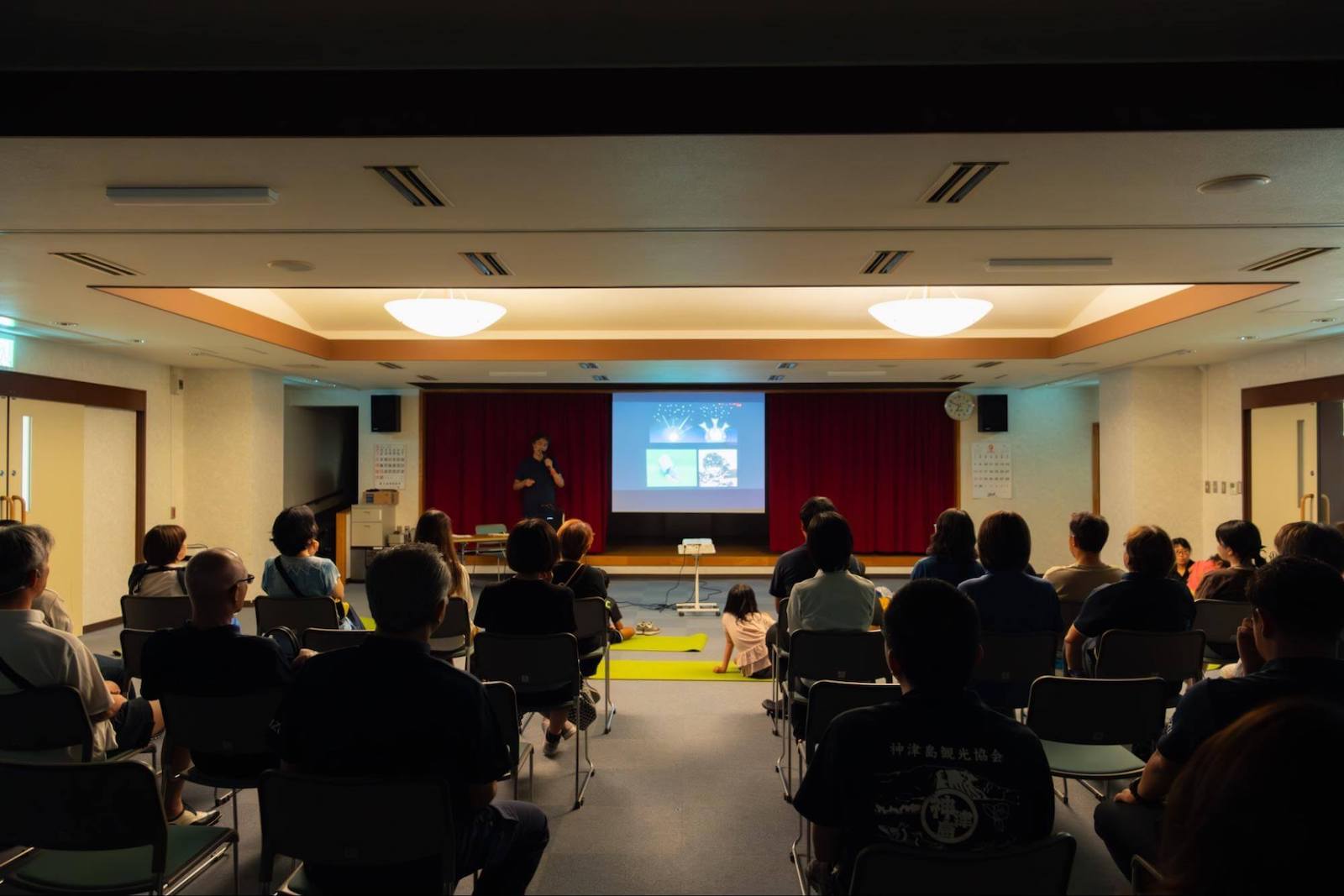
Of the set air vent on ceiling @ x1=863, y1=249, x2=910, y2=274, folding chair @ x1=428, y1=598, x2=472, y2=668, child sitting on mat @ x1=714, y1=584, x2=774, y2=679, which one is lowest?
child sitting on mat @ x1=714, y1=584, x2=774, y2=679

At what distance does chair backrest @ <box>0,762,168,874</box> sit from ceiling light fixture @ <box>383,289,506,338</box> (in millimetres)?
3735

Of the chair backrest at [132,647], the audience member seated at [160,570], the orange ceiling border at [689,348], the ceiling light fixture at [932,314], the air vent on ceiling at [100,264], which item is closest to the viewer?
the chair backrest at [132,647]

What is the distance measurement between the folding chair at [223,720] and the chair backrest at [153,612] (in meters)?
1.62

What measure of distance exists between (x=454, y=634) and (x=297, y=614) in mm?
806

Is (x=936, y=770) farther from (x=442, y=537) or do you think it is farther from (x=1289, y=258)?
(x=1289, y=258)

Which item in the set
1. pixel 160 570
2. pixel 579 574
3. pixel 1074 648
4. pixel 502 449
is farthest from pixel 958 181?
pixel 502 449

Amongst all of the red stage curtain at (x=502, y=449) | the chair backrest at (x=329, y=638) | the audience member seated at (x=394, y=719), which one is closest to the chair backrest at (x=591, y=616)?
the chair backrest at (x=329, y=638)

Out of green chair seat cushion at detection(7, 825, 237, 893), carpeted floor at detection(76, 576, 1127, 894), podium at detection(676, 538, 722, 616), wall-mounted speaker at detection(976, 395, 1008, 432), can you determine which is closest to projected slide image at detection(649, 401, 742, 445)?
podium at detection(676, 538, 722, 616)

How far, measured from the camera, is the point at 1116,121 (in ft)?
7.34

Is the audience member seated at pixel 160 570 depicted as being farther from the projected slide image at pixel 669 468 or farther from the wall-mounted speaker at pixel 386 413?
the projected slide image at pixel 669 468

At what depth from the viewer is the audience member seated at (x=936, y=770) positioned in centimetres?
139

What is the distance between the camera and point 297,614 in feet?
11.8

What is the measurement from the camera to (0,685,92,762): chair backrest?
2162 mm

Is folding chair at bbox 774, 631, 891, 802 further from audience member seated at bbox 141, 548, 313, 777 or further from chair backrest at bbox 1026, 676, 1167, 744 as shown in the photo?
audience member seated at bbox 141, 548, 313, 777
